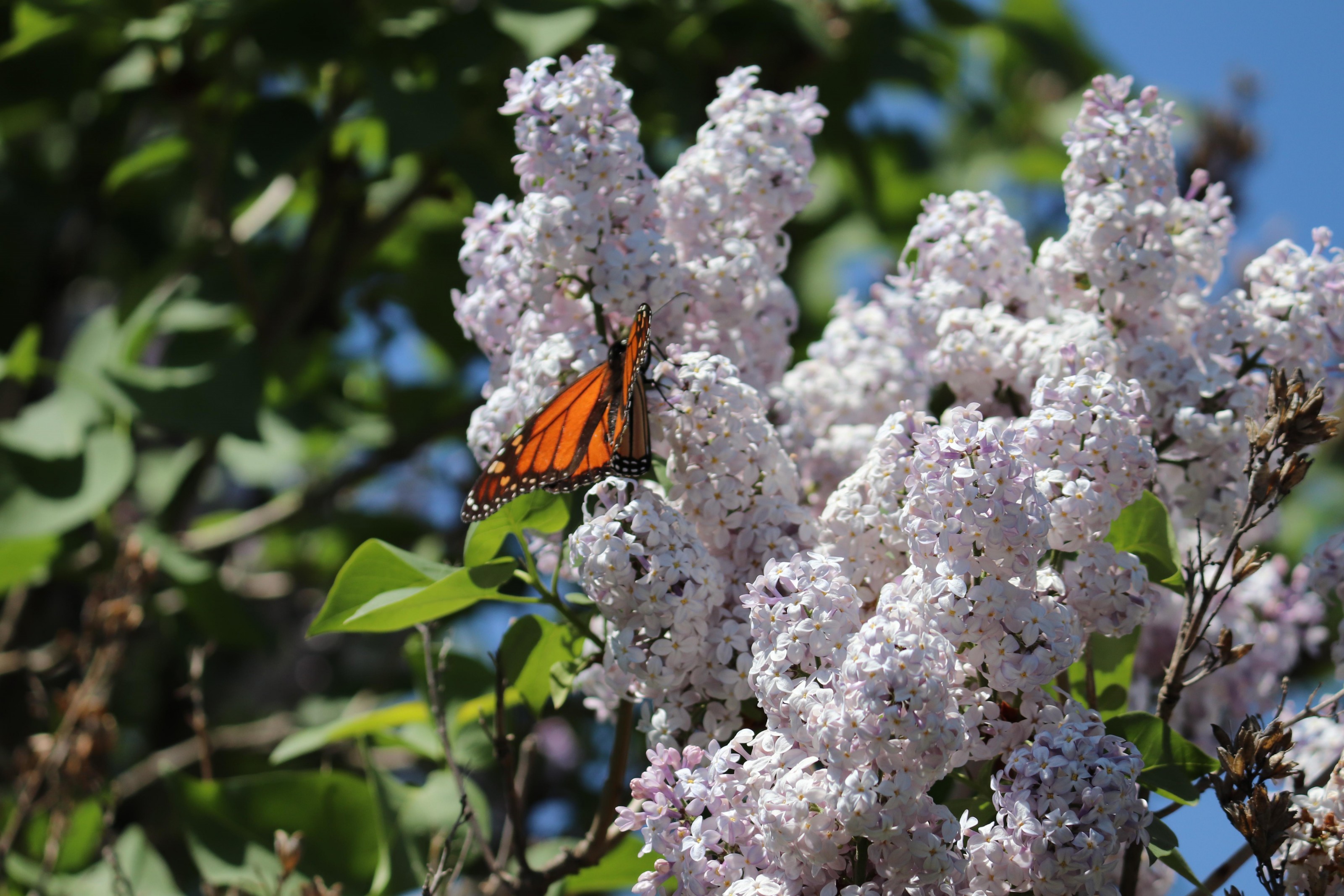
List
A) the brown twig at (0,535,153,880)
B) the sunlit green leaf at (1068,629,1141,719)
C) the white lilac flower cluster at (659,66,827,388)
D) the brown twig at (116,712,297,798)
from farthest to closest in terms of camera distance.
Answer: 1. the brown twig at (116,712,297,798)
2. the brown twig at (0,535,153,880)
3. the white lilac flower cluster at (659,66,827,388)
4. the sunlit green leaf at (1068,629,1141,719)

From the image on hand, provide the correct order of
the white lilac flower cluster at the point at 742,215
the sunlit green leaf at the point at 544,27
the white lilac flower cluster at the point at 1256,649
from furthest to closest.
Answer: the sunlit green leaf at the point at 544,27, the white lilac flower cluster at the point at 1256,649, the white lilac flower cluster at the point at 742,215

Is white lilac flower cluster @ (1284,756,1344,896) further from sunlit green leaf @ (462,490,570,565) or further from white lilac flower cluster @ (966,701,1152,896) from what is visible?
sunlit green leaf @ (462,490,570,565)

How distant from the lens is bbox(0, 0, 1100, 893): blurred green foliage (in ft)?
8.26

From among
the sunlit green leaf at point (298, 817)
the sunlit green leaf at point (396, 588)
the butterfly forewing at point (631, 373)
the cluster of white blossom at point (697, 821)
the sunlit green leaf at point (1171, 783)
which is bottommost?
the sunlit green leaf at point (298, 817)

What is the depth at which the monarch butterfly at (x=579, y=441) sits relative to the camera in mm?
1562

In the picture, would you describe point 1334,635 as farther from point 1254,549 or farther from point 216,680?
point 216,680

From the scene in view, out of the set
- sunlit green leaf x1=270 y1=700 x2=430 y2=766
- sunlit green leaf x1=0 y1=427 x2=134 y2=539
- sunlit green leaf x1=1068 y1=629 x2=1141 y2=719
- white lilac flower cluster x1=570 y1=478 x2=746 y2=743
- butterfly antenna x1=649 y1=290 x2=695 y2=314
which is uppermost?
→ sunlit green leaf x1=1068 y1=629 x2=1141 y2=719

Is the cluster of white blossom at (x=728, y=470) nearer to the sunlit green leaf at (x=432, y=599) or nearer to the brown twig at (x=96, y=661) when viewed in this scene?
the sunlit green leaf at (x=432, y=599)

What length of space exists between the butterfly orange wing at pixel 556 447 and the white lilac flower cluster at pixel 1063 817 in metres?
0.67

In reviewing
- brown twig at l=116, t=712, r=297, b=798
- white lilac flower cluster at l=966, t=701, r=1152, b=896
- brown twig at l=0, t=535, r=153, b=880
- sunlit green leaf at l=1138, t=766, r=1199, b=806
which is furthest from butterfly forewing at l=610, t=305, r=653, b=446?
brown twig at l=116, t=712, r=297, b=798

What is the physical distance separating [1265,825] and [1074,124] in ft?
3.44

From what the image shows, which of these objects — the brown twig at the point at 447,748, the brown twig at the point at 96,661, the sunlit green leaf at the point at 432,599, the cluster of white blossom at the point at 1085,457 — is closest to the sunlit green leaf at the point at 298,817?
the brown twig at the point at 96,661

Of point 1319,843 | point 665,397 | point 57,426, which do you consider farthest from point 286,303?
point 1319,843

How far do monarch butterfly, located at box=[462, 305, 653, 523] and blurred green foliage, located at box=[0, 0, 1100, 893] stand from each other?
0.33 ft
